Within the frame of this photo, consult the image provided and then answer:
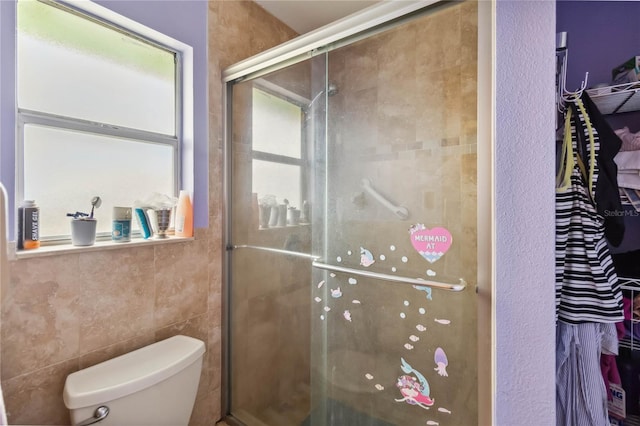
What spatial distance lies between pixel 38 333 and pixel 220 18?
1617 mm

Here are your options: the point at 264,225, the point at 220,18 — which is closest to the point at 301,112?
the point at 264,225

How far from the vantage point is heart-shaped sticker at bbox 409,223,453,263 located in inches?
37.7

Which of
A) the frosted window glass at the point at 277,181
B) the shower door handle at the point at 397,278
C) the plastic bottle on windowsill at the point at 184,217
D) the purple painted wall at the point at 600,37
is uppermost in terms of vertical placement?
the purple painted wall at the point at 600,37

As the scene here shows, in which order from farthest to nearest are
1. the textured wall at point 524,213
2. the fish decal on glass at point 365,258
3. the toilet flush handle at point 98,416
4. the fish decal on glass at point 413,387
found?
the fish decal on glass at point 365,258 → the fish decal on glass at point 413,387 → the toilet flush handle at point 98,416 → the textured wall at point 524,213

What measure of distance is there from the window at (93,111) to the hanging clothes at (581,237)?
1.74 metres

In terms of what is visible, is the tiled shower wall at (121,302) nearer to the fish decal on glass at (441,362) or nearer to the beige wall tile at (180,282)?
the beige wall tile at (180,282)

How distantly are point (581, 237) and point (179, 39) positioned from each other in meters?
1.97

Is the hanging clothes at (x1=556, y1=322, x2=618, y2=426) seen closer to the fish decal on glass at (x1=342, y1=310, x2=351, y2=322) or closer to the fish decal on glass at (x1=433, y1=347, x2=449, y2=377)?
the fish decal on glass at (x1=433, y1=347, x2=449, y2=377)

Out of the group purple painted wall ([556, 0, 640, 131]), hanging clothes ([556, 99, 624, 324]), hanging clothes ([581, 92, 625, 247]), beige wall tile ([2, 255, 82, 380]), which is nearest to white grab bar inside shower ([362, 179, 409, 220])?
hanging clothes ([556, 99, 624, 324])

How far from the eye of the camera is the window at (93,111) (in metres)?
1.06

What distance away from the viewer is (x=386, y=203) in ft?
3.59

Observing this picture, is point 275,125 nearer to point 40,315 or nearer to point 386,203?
point 386,203

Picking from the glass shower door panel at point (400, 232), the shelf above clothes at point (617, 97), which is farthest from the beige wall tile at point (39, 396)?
the shelf above clothes at point (617, 97)

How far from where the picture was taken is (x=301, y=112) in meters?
1.36
